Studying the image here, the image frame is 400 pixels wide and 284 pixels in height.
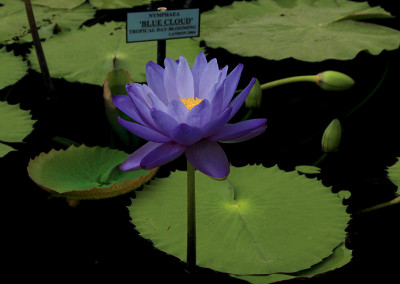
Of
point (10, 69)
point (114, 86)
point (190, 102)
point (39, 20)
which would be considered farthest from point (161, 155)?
point (39, 20)

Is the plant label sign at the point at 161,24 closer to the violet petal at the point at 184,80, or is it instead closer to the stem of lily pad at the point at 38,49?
the stem of lily pad at the point at 38,49

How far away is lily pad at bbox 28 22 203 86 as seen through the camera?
1578 mm

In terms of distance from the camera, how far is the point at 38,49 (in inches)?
59.4

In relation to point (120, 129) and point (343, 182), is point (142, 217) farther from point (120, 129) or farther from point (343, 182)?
point (343, 182)

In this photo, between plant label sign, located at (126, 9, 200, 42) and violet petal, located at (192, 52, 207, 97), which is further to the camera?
plant label sign, located at (126, 9, 200, 42)

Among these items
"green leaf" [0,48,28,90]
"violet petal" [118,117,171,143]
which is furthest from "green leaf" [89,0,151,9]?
"violet petal" [118,117,171,143]

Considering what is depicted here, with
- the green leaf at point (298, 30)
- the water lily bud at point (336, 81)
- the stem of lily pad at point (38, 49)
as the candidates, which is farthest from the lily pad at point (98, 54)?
the water lily bud at point (336, 81)

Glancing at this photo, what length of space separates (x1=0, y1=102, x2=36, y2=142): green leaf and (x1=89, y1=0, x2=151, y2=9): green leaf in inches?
36.3

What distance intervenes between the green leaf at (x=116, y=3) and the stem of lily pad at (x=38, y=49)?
0.66 meters

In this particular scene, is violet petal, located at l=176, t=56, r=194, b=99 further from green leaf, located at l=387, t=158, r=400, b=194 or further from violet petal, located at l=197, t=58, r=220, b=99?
green leaf, located at l=387, t=158, r=400, b=194

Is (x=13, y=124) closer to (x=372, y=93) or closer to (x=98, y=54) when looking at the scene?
(x=98, y=54)

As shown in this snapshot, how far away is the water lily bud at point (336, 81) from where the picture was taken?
4.45 ft

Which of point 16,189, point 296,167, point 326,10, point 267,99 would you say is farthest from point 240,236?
point 326,10

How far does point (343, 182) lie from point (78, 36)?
3.93 ft
